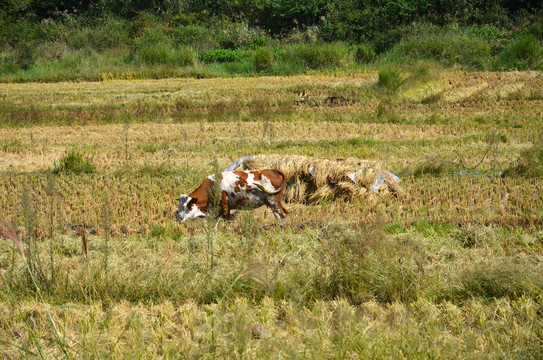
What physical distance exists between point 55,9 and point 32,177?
30068 mm

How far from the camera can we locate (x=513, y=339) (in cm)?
411

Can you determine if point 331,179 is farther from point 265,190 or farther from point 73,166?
point 73,166

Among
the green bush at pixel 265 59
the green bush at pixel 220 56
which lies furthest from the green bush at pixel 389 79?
the green bush at pixel 220 56

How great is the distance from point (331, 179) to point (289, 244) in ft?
7.73

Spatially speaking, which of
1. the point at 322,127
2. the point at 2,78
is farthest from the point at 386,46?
the point at 2,78

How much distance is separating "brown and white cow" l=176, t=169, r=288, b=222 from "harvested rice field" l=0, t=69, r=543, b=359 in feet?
0.75

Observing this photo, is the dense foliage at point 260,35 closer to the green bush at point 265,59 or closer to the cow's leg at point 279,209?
the green bush at point 265,59

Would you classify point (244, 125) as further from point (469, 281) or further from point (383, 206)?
point (469, 281)

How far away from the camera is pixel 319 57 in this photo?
23188mm

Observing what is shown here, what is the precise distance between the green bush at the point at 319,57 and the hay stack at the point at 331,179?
594 inches

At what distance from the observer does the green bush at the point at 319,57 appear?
23109 millimetres

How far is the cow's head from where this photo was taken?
7238 millimetres

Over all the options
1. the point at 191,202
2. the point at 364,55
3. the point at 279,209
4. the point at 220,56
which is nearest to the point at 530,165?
the point at 279,209

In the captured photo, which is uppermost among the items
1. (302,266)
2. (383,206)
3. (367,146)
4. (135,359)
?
(135,359)
